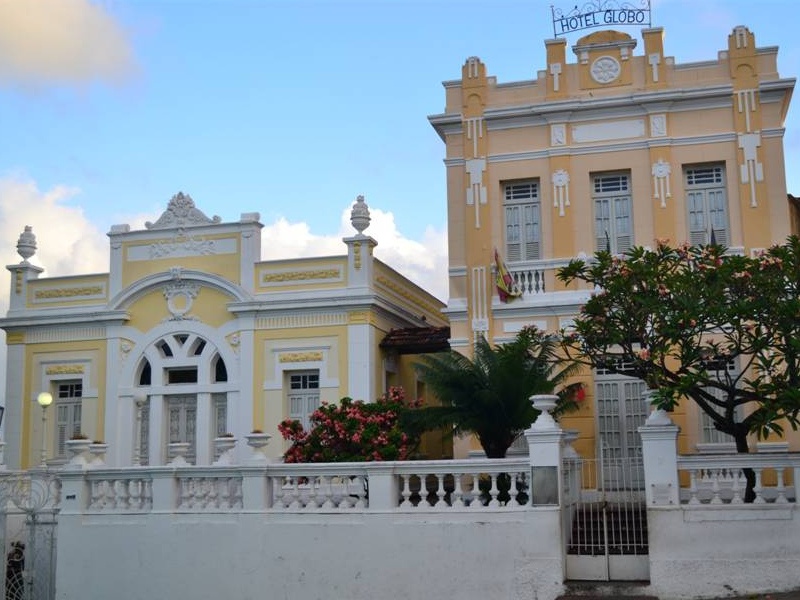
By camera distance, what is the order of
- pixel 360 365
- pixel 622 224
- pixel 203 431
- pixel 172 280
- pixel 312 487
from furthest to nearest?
pixel 172 280 → pixel 203 431 → pixel 360 365 → pixel 622 224 → pixel 312 487

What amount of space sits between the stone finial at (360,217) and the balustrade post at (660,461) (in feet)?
32.4

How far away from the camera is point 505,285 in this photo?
19438 mm

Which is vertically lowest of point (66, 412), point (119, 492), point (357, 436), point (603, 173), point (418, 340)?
point (119, 492)

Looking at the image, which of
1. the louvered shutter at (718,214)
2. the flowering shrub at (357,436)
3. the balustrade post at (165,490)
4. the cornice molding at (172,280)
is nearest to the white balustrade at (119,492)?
the balustrade post at (165,490)

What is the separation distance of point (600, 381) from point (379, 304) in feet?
15.9

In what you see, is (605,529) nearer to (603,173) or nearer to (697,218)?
(697,218)

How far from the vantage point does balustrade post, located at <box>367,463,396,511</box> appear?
1367 centimetres

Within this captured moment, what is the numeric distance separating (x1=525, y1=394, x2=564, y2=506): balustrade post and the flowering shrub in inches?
159

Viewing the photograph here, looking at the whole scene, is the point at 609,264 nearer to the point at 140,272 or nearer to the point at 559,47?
the point at 559,47

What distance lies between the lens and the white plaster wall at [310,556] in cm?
1296

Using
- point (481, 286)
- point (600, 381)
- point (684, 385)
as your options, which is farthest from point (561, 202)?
point (684, 385)

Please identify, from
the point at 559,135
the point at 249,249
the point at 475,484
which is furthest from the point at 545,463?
the point at 249,249

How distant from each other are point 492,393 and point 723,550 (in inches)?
180

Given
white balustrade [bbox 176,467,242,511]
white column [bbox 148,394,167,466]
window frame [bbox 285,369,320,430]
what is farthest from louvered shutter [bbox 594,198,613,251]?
white column [bbox 148,394,167,466]
